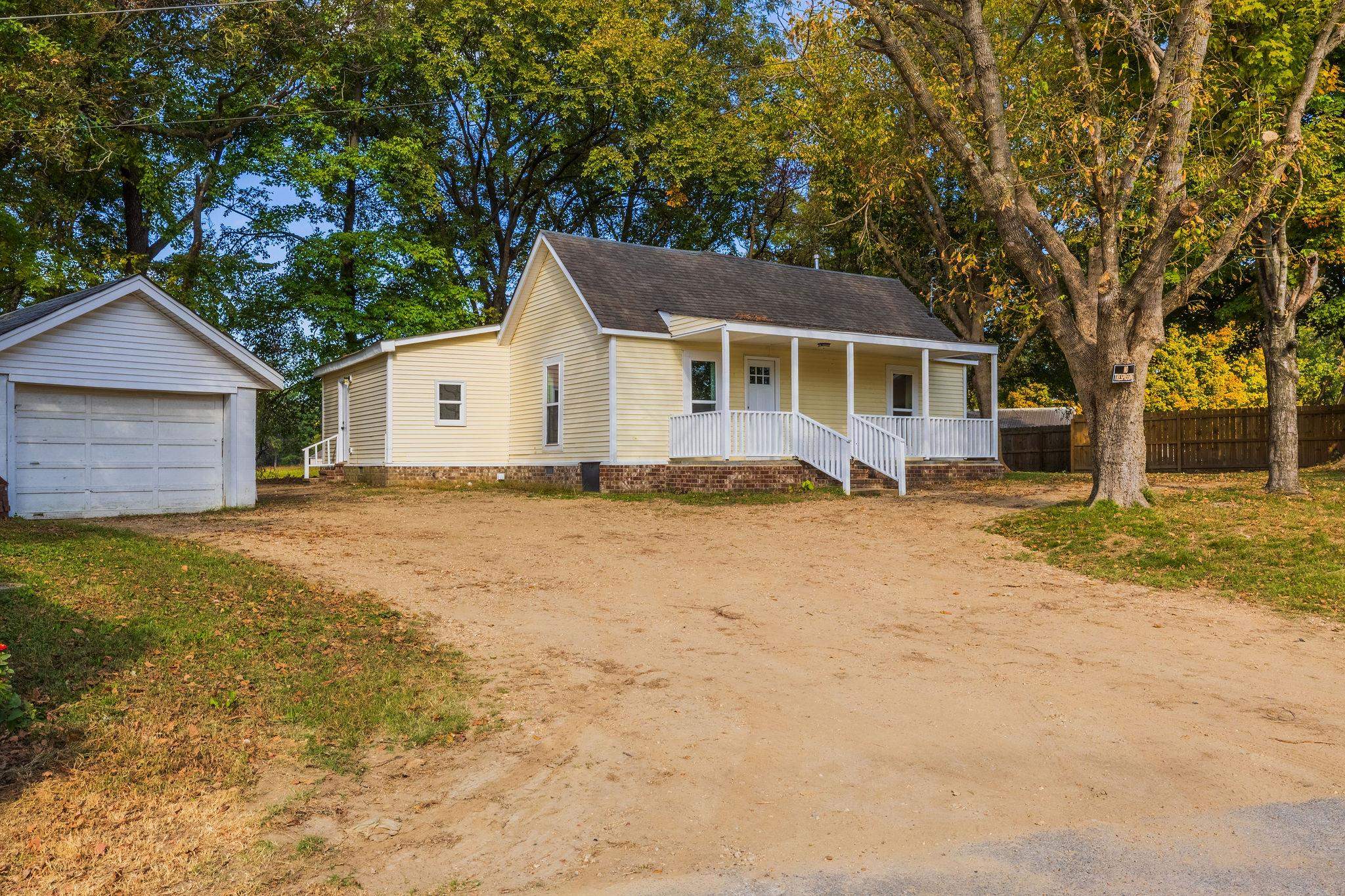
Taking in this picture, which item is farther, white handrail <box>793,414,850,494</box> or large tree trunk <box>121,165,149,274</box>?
large tree trunk <box>121,165,149,274</box>

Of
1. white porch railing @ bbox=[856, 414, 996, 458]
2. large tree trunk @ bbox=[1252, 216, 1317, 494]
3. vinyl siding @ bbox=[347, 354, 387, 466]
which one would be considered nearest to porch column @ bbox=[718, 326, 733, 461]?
white porch railing @ bbox=[856, 414, 996, 458]

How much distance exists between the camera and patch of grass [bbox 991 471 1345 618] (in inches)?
368

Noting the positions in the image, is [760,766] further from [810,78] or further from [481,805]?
[810,78]

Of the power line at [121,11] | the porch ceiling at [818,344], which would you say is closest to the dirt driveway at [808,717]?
the porch ceiling at [818,344]

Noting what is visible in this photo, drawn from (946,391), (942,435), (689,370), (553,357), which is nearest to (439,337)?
(553,357)

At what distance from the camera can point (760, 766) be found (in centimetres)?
501

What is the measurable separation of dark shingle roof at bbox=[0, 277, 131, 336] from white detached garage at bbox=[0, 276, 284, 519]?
0.03m

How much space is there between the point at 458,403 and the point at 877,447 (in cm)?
1075

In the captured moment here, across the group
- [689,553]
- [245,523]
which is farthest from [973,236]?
[245,523]

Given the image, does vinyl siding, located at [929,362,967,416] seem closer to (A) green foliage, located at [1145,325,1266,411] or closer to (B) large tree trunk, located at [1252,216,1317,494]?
(B) large tree trunk, located at [1252,216,1317,494]

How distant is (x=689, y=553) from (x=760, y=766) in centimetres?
656

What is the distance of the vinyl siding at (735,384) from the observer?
65.8ft

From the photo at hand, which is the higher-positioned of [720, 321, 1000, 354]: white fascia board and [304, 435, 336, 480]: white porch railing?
[720, 321, 1000, 354]: white fascia board

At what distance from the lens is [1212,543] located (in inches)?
428
